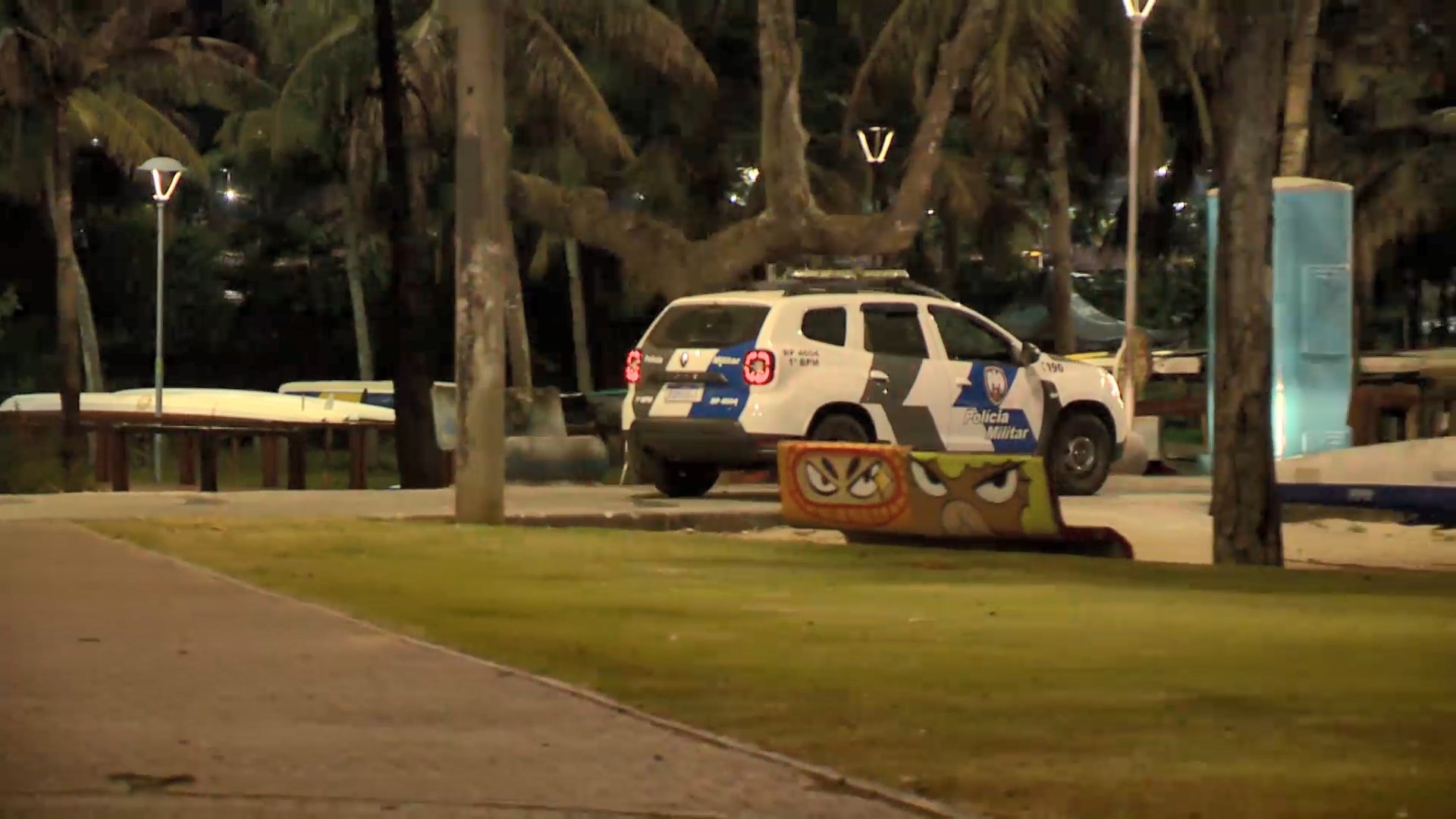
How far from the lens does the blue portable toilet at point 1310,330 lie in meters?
24.8

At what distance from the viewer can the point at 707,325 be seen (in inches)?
811

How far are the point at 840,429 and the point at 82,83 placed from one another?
22016 mm

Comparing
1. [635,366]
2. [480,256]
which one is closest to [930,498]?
[480,256]

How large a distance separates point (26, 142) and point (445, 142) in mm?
6768

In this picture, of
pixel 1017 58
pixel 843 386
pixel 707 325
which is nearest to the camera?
pixel 843 386

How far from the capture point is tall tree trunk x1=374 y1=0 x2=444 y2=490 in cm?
2845

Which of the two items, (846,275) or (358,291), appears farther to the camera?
(358,291)

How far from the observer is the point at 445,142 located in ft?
137

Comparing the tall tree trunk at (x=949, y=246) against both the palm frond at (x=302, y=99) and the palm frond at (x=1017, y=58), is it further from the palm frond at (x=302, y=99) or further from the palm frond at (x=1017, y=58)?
the palm frond at (x=302, y=99)

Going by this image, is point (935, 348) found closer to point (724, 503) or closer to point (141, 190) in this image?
point (724, 503)

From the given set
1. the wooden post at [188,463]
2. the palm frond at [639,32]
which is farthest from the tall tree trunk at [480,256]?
the palm frond at [639,32]

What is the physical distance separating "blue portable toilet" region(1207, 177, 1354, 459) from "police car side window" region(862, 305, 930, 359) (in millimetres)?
4917

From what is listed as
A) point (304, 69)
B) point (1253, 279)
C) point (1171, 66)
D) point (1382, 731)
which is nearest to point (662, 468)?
point (1253, 279)

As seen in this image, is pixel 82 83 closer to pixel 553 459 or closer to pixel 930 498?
pixel 553 459
